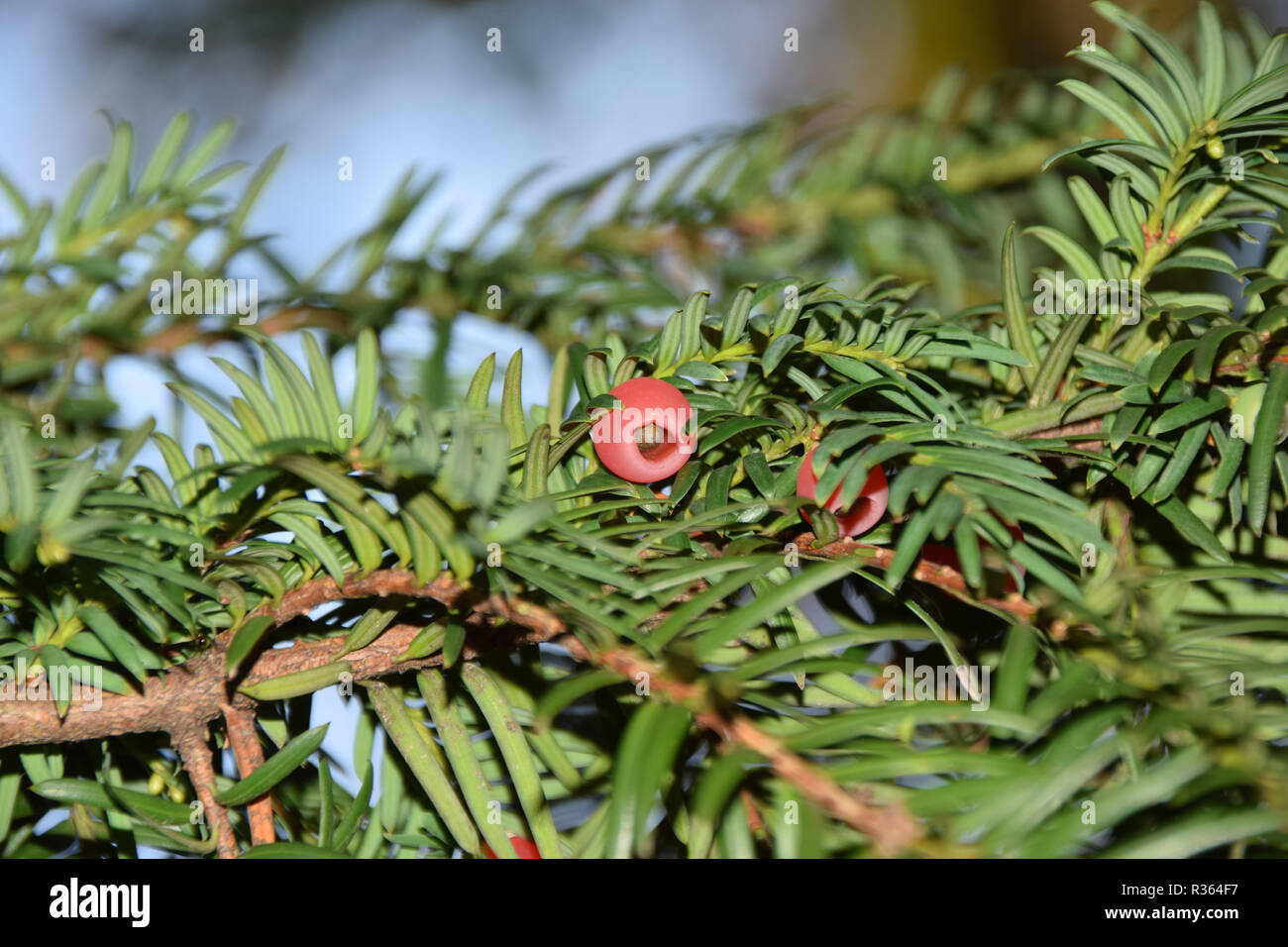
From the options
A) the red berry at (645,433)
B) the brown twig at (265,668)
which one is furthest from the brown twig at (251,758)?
the red berry at (645,433)

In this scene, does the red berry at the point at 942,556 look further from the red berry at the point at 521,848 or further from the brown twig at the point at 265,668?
the red berry at the point at 521,848

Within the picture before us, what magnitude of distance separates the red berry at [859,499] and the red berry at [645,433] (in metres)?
0.03

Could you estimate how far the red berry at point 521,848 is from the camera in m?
0.27

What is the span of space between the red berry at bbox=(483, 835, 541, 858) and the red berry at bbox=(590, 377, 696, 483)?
10 centimetres

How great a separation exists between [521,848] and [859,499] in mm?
130

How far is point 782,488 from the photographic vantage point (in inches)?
9.7

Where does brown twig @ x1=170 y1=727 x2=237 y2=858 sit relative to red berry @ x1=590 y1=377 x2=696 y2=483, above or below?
below

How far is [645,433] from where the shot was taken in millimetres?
253

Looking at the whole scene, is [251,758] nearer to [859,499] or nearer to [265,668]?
[265,668]

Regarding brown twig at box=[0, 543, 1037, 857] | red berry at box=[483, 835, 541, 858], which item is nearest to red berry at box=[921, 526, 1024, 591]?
brown twig at box=[0, 543, 1037, 857]

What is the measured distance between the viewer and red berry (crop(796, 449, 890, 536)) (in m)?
0.24

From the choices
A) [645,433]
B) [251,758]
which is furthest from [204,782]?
[645,433]

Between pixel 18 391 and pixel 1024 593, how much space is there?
1.20 feet

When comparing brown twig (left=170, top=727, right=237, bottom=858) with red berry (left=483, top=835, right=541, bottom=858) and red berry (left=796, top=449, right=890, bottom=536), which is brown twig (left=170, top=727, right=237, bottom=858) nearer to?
red berry (left=483, top=835, right=541, bottom=858)
